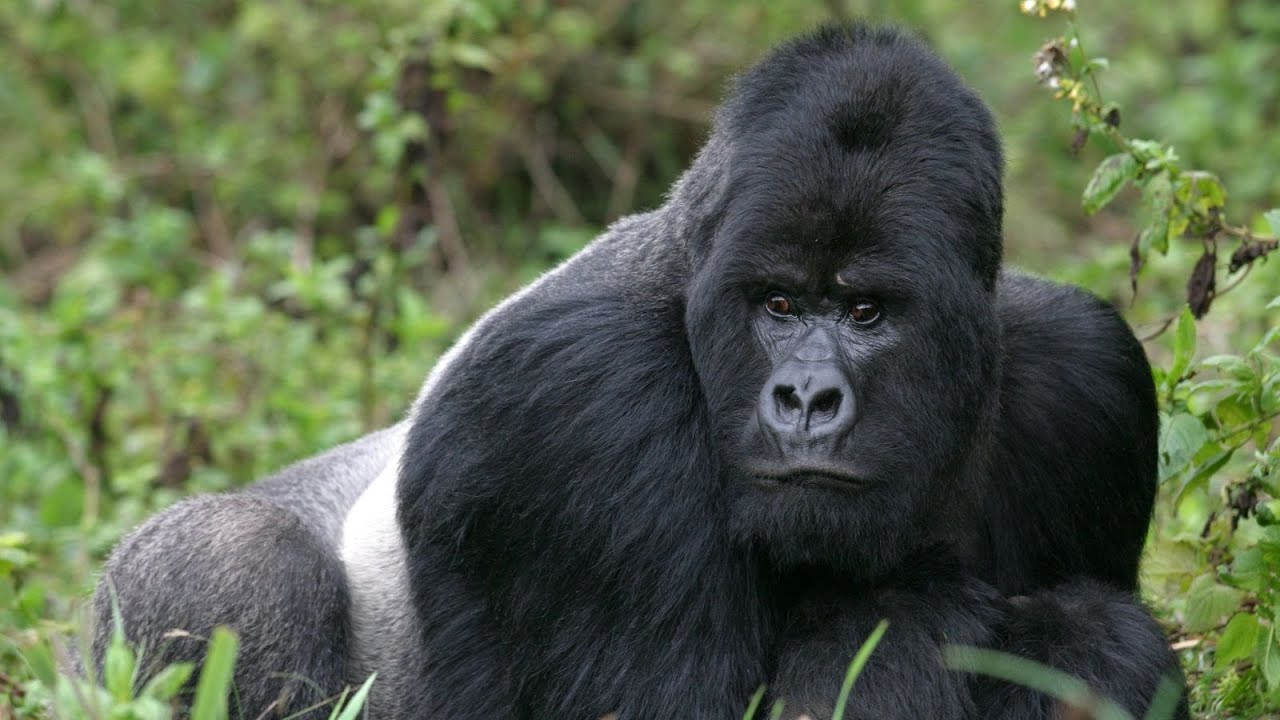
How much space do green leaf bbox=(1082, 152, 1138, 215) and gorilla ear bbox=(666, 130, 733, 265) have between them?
1006 mm

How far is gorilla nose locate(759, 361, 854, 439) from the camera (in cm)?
342

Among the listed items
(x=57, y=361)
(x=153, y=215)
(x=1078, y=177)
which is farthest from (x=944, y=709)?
(x=1078, y=177)

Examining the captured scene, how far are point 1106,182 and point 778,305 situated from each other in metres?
1.12

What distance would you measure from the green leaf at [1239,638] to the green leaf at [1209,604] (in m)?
0.21

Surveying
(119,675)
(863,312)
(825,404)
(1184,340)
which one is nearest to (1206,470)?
(1184,340)

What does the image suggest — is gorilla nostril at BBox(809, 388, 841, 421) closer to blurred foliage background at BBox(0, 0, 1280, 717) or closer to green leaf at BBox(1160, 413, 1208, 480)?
green leaf at BBox(1160, 413, 1208, 480)

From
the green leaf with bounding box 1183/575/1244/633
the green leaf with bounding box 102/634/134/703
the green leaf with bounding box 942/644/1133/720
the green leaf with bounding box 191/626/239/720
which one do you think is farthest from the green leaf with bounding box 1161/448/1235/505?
the green leaf with bounding box 102/634/134/703

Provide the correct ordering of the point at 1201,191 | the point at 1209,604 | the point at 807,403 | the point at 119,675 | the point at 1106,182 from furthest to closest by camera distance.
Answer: the point at 1201,191
the point at 1106,182
the point at 1209,604
the point at 807,403
the point at 119,675

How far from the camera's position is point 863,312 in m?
3.60

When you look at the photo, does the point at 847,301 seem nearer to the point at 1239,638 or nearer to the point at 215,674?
the point at 1239,638

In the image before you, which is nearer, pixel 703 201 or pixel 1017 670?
pixel 1017 670

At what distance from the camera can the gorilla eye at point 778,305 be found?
11.9ft

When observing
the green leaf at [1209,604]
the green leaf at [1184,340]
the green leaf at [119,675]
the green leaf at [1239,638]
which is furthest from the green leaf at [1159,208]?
the green leaf at [119,675]

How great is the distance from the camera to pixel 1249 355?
159 inches
